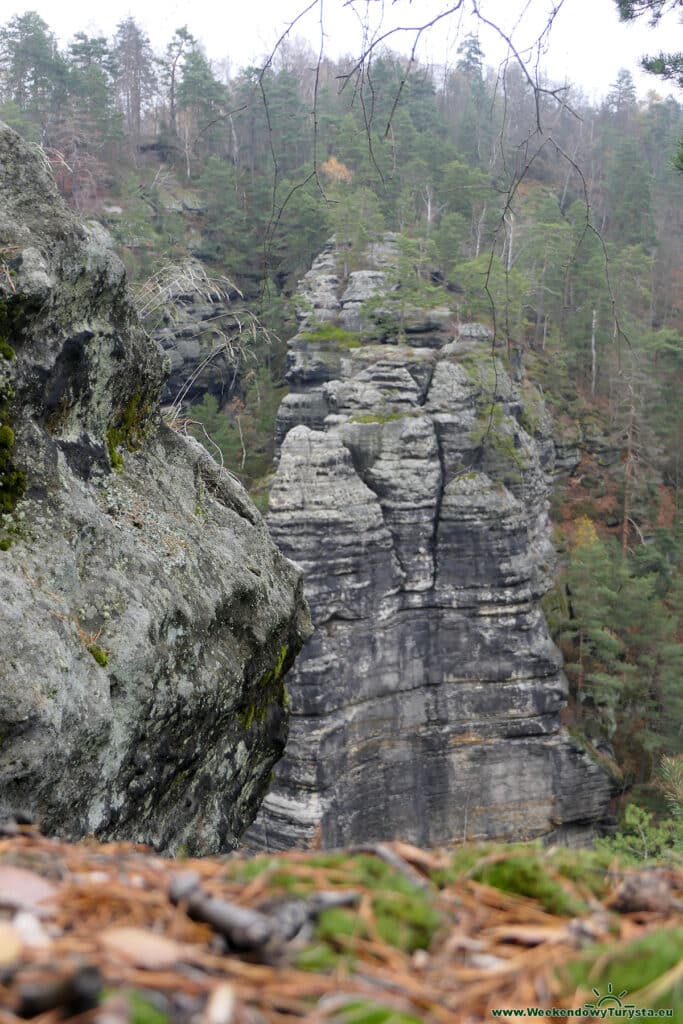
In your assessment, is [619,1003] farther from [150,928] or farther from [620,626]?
[620,626]

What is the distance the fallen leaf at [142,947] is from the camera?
1129 millimetres

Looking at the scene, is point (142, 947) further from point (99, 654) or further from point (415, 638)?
point (415, 638)

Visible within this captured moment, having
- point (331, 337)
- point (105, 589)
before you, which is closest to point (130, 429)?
point (105, 589)

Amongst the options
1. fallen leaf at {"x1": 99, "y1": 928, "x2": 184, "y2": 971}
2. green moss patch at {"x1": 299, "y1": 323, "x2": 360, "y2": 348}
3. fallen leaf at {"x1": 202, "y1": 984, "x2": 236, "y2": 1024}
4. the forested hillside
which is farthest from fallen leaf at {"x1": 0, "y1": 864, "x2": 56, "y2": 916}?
green moss patch at {"x1": 299, "y1": 323, "x2": 360, "y2": 348}

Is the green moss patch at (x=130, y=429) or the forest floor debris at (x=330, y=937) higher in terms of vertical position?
the green moss patch at (x=130, y=429)

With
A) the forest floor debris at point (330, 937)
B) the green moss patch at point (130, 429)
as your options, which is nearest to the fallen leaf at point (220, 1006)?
the forest floor debris at point (330, 937)

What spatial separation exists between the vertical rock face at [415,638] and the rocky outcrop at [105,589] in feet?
47.4

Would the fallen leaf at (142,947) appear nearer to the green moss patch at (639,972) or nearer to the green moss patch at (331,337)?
the green moss patch at (639,972)

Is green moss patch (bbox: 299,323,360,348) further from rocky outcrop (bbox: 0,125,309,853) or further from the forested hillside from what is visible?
rocky outcrop (bbox: 0,125,309,853)

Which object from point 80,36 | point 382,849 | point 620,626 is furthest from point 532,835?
point 80,36

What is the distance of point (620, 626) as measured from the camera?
23.2 meters

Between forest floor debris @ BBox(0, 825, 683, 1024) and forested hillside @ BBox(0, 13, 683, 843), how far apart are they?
19036mm

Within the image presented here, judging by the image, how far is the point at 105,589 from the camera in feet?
9.95

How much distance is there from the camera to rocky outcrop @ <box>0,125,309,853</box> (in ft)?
8.69
